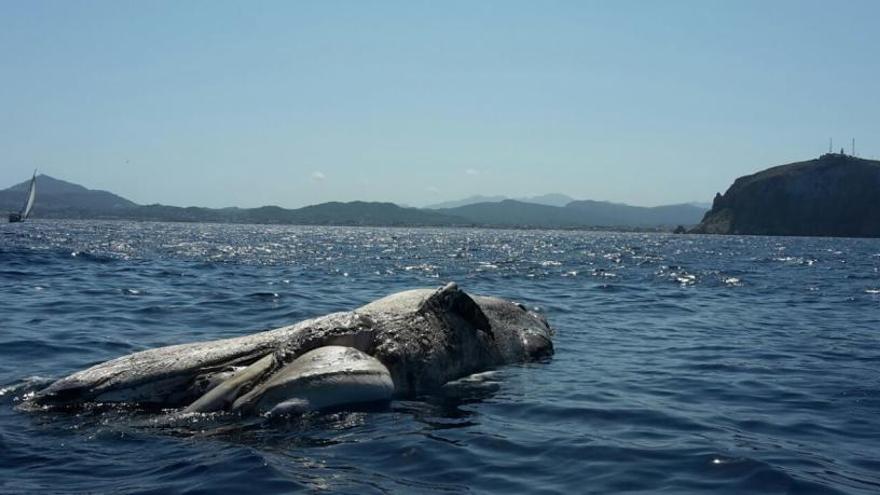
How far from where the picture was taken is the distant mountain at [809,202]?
170 m

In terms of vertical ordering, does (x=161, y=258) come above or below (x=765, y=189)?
below

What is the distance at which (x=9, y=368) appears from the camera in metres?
12.9

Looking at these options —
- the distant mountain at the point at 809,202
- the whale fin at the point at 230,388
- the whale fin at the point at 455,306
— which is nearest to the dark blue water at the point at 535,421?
the whale fin at the point at 230,388

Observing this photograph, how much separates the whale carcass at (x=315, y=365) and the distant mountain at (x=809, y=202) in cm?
17813

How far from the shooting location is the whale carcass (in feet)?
34.2

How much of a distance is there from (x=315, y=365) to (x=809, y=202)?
189834 mm

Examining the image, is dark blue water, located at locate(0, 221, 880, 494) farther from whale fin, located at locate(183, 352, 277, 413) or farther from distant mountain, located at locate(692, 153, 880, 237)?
distant mountain, located at locate(692, 153, 880, 237)

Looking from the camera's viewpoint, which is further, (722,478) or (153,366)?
(153,366)

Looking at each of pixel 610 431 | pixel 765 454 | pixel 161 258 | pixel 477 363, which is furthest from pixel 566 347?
pixel 161 258

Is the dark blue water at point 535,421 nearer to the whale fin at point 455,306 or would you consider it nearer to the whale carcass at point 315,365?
the whale carcass at point 315,365

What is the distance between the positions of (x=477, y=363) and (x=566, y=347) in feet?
11.2

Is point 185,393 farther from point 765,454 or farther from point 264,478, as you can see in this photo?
point 765,454

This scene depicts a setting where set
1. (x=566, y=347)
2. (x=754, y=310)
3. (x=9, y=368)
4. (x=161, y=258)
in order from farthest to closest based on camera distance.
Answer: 1. (x=161, y=258)
2. (x=754, y=310)
3. (x=566, y=347)
4. (x=9, y=368)

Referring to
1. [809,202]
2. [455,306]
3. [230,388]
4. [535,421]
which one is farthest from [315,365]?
[809,202]
